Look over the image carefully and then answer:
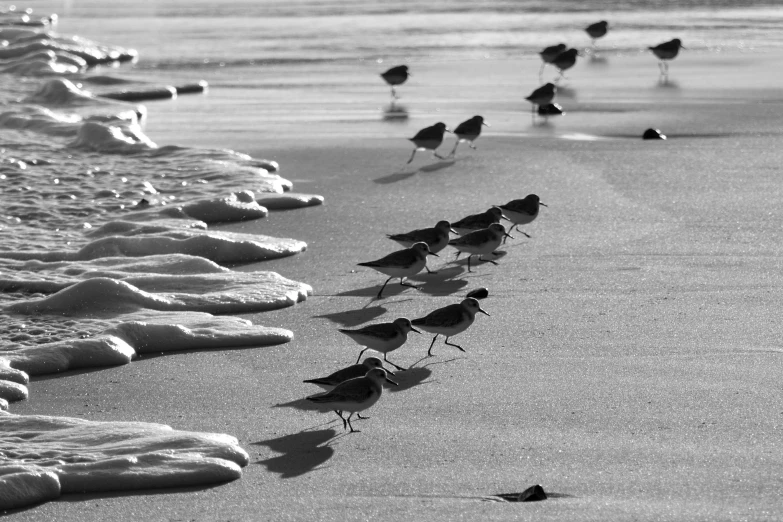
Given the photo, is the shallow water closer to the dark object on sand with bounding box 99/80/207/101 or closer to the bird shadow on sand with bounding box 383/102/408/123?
the bird shadow on sand with bounding box 383/102/408/123

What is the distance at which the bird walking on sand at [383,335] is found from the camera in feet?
17.1

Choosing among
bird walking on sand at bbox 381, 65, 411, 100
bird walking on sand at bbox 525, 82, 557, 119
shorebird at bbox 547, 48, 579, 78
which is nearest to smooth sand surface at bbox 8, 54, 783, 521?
bird walking on sand at bbox 525, 82, 557, 119

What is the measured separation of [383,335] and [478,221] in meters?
2.27

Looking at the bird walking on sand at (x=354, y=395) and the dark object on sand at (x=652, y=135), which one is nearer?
the bird walking on sand at (x=354, y=395)

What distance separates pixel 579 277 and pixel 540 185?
2417 millimetres

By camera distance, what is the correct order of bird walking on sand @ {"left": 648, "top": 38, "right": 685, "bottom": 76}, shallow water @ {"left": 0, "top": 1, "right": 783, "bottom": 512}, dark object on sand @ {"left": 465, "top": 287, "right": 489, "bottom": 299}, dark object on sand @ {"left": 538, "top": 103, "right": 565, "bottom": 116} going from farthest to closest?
1. bird walking on sand @ {"left": 648, "top": 38, "right": 685, "bottom": 76}
2. dark object on sand @ {"left": 538, "top": 103, "right": 565, "bottom": 116}
3. shallow water @ {"left": 0, "top": 1, "right": 783, "bottom": 512}
4. dark object on sand @ {"left": 465, "top": 287, "right": 489, "bottom": 299}

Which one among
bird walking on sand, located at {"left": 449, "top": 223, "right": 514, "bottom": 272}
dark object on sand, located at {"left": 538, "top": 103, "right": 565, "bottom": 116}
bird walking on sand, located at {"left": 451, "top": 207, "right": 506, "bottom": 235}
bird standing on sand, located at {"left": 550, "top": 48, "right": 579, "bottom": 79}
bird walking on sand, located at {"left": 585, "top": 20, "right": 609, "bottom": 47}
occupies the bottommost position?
bird walking on sand, located at {"left": 449, "top": 223, "right": 514, "bottom": 272}

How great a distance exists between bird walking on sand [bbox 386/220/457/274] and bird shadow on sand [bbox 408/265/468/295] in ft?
0.22

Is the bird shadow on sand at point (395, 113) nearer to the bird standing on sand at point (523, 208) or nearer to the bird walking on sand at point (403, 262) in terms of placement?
the bird standing on sand at point (523, 208)

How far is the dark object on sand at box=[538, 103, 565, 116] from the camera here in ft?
39.4

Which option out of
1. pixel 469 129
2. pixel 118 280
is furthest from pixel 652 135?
pixel 118 280

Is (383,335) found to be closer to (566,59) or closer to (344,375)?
(344,375)


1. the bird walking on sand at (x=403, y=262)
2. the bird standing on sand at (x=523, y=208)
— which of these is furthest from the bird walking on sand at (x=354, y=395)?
the bird standing on sand at (x=523, y=208)

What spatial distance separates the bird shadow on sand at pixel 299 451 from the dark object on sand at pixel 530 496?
79 cm
